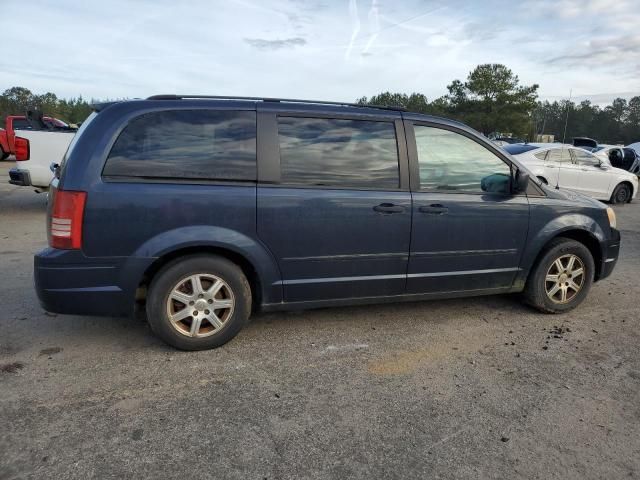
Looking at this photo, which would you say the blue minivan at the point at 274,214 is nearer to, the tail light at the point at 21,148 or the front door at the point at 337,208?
the front door at the point at 337,208

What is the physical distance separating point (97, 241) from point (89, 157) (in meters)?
0.56

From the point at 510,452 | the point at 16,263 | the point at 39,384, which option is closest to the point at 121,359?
the point at 39,384

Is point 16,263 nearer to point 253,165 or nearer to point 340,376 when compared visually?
point 253,165

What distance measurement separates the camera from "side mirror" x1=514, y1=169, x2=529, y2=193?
398 centimetres

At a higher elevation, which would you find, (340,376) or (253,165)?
(253,165)

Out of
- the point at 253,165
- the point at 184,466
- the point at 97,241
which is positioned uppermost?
the point at 253,165

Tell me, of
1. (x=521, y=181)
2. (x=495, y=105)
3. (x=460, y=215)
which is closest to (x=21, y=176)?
(x=460, y=215)

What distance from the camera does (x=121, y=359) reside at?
3344 mm

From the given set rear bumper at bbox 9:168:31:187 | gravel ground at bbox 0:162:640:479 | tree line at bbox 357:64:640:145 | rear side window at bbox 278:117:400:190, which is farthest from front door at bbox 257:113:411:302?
tree line at bbox 357:64:640:145

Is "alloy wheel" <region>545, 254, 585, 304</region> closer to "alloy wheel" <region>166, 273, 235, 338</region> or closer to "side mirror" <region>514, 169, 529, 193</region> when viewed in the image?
"side mirror" <region>514, 169, 529, 193</region>

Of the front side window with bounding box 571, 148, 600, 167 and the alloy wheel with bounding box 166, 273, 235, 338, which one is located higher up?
the front side window with bounding box 571, 148, 600, 167

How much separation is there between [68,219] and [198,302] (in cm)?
101

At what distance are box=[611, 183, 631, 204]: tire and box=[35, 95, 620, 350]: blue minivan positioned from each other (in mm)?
10048

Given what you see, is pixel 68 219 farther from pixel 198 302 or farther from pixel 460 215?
pixel 460 215
